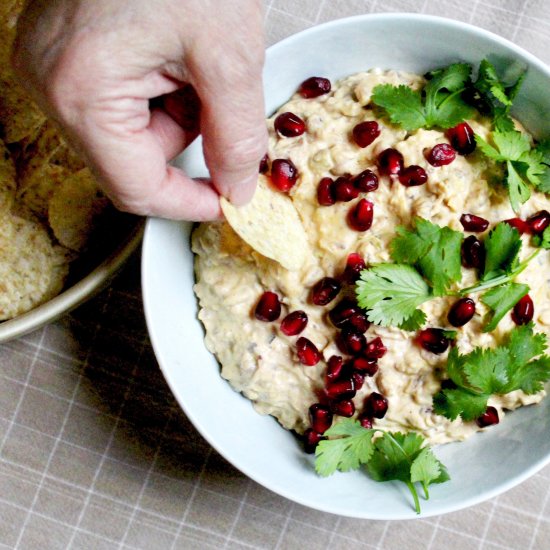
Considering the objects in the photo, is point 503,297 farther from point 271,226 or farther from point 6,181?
point 6,181

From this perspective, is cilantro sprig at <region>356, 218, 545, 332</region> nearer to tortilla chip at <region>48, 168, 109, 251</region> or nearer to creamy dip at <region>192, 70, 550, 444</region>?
creamy dip at <region>192, 70, 550, 444</region>

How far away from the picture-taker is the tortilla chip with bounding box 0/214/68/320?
2.55 metres

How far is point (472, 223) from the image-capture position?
7.48 feet

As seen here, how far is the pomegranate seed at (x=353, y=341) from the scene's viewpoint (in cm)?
227

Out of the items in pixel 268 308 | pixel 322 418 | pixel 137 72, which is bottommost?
pixel 322 418

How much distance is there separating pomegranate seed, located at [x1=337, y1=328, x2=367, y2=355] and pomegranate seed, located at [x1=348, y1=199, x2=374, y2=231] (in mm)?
297

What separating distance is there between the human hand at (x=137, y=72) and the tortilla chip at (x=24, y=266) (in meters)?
0.72

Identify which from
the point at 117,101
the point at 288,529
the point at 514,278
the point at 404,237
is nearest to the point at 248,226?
the point at 404,237

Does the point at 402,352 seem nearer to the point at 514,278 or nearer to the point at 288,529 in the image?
the point at 514,278

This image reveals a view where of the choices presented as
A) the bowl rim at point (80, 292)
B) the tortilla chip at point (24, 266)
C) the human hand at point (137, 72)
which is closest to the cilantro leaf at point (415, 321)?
the human hand at point (137, 72)

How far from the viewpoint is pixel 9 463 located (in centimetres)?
285

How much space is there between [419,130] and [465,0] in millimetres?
744

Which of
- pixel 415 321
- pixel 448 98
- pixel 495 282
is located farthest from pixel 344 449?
pixel 448 98

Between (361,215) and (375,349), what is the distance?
38cm
